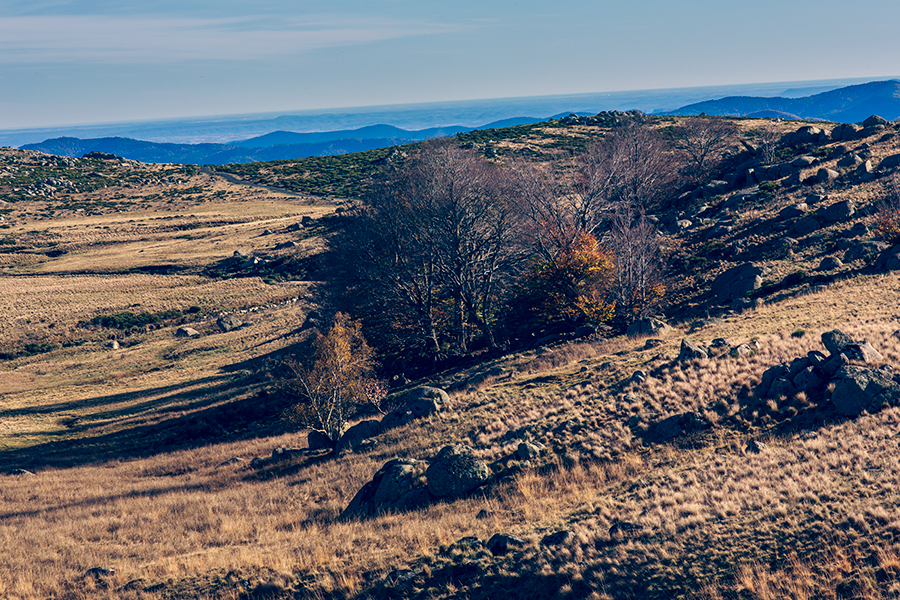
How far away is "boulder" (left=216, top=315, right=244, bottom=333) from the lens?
2229 inches

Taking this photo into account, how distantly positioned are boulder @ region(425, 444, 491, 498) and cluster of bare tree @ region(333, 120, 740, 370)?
19.6 metres

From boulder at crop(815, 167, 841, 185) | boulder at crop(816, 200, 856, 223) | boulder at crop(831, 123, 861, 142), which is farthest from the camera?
boulder at crop(831, 123, 861, 142)

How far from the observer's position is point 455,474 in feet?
53.5

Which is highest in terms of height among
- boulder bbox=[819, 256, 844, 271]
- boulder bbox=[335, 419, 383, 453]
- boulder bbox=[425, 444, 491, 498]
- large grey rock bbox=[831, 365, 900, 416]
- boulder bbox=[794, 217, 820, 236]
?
boulder bbox=[794, 217, 820, 236]

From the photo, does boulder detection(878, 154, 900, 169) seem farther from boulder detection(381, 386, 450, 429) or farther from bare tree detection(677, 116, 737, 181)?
boulder detection(381, 386, 450, 429)

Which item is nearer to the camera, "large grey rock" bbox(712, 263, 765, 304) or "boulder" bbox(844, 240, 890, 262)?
"boulder" bbox(844, 240, 890, 262)

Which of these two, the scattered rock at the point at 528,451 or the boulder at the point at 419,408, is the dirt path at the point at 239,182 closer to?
the boulder at the point at 419,408

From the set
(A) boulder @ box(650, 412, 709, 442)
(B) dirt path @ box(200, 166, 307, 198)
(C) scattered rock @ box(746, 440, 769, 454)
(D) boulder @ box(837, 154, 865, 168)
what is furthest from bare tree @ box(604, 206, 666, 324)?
(B) dirt path @ box(200, 166, 307, 198)

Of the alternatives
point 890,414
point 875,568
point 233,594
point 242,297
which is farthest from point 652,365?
point 242,297

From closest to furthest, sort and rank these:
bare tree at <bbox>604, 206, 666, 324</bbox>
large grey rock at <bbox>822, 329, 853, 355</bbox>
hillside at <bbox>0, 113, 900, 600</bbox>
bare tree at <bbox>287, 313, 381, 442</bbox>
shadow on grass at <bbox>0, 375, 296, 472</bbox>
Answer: hillside at <bbox>0, 113, 900, 600</bbox>, large grey rock at <bbox>822, 329, 853, 355</bbox>, bare tree at <bbox>287, 313, 381, 442</bbox>, shadow on grass at <bbox>0, 375, 296, 472</bbox>, bare tree at <bbox>604, 206, 666, 324</bbox>

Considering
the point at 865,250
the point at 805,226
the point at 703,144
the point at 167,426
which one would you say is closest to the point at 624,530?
the point at 167,426

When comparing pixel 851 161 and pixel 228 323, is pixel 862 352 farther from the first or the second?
pixel 228 323

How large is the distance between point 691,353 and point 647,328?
9.43 m

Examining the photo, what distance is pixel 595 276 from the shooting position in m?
35.7
